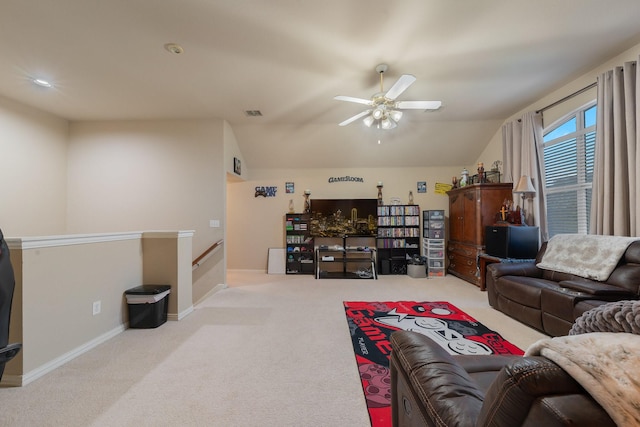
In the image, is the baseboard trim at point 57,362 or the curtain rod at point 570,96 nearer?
the baseboard trim at point 57,362

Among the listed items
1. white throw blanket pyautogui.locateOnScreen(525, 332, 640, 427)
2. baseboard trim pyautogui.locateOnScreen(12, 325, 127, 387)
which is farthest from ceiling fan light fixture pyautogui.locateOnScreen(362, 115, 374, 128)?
baseboard trim pyautogui.locateOnScreen(12, 325, 127, 387)

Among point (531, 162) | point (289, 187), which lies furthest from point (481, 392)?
point (289, 187)

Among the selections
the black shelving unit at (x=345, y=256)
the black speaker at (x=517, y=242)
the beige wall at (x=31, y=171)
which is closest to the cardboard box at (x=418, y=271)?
the black shelving unit at (x=345, y=256)

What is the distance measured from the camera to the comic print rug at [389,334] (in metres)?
1.81

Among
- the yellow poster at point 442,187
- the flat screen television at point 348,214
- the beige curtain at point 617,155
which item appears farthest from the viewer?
the yellow poster at point 442,187

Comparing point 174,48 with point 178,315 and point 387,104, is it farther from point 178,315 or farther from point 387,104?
point 178,315

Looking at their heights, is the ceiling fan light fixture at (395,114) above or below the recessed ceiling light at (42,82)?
below

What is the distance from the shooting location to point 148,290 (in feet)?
9.44

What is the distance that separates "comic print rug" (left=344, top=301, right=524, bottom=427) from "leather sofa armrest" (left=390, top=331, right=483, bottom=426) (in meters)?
0.68

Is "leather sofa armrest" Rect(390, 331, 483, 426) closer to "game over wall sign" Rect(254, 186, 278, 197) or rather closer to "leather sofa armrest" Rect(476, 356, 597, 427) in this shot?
"leather sofa armrest" Rect(476, 356, 597, 427)

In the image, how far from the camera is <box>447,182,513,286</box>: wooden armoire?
447 cm

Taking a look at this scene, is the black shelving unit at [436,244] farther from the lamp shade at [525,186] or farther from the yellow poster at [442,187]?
the lamp shade at [525,186]

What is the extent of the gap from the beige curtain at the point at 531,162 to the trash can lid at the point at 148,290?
534 cm

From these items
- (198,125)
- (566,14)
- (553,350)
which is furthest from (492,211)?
(198,125)
